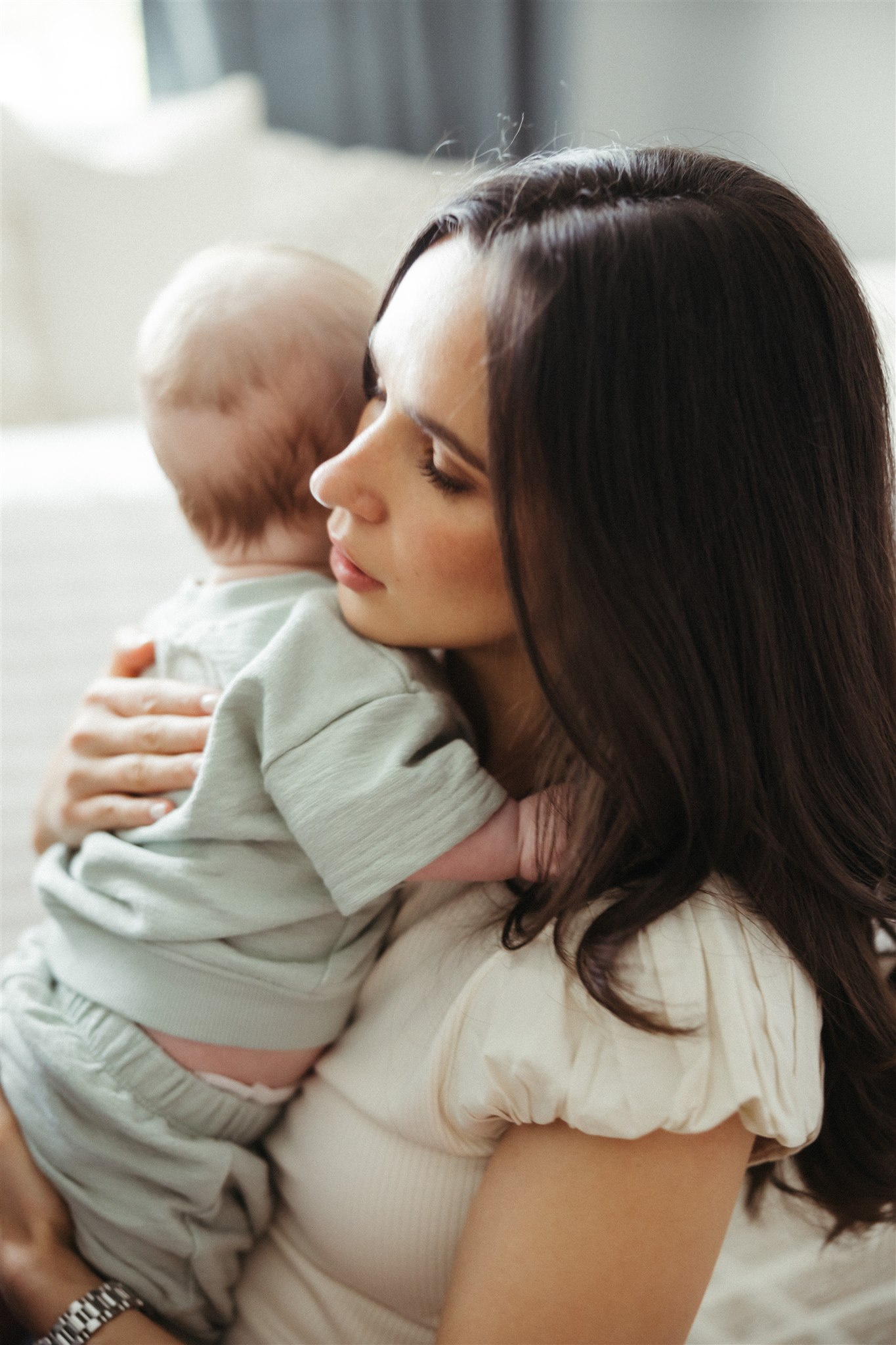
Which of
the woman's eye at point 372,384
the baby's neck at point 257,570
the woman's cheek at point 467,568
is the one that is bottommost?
the baby's neck at point 257,570

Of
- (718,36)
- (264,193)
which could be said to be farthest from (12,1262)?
(718,36)

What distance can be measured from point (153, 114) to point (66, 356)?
2.13 feet

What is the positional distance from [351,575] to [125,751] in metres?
0.29

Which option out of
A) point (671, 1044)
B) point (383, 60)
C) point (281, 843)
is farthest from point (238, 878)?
point (383, 60)

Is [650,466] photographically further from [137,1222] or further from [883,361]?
[137,1222]

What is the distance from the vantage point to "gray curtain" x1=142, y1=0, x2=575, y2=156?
2.81 m

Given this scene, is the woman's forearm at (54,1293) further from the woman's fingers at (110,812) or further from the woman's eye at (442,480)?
the woman's eye at (442,480)

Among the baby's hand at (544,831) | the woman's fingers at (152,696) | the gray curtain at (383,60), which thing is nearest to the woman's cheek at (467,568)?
the baby's hand at (544,831)

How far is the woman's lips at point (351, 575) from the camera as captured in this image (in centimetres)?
82

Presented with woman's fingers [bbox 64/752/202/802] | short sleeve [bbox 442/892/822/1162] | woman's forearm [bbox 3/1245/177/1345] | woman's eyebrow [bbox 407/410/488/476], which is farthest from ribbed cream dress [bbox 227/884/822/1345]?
woman's eyebrow [bbox 407/410/488/476]

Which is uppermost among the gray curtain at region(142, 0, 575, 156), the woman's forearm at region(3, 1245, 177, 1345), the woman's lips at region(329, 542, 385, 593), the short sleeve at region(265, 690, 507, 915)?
the gray curtain at region(142, 0, 575, 156)

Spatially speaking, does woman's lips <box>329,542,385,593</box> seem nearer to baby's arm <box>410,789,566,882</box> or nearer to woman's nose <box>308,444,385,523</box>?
woman's nose <box>308,444,385,523</box>

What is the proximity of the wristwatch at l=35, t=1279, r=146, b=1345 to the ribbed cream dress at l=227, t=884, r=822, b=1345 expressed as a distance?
12 centimetres

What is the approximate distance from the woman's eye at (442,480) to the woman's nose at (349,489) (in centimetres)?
4
